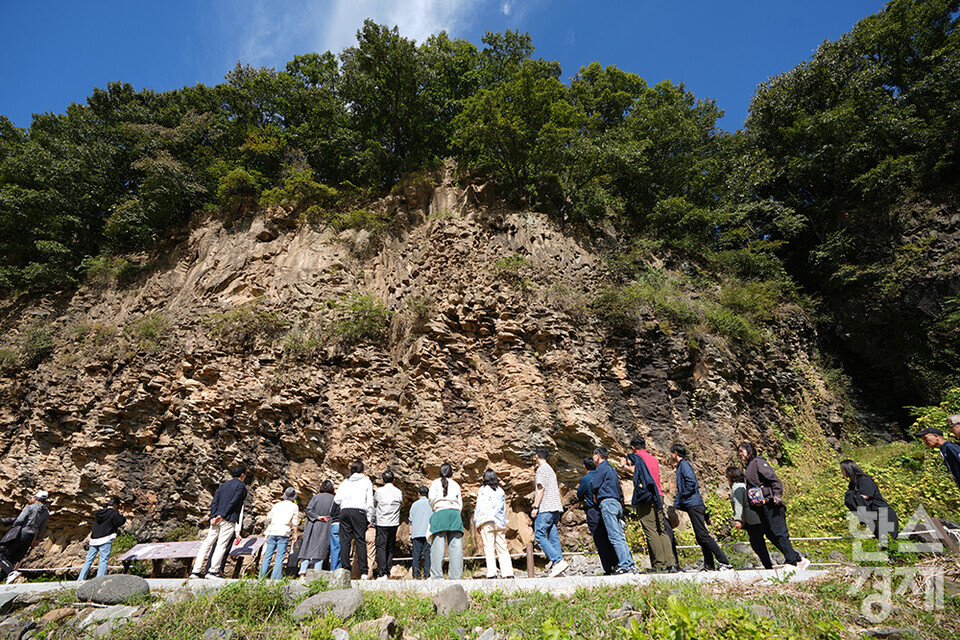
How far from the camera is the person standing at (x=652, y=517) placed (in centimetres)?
620

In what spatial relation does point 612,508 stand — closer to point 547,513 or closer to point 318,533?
point 547,513

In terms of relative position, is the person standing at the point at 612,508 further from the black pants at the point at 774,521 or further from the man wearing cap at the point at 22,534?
the man wearing cap at the point at 22,534

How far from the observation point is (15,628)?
530 centimetres

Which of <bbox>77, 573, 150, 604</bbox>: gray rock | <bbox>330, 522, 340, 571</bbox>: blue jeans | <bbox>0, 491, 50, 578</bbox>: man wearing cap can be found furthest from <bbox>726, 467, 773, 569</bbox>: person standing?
<bbox>0, 491, 50, 578</bbox>: man wearing cap

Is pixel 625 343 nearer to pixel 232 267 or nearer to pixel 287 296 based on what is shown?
pixel 287 296

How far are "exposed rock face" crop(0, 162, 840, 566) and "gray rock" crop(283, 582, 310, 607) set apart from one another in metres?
4.43

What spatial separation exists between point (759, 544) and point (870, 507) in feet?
4.98

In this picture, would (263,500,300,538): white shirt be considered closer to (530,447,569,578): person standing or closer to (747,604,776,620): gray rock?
(530,447,569,578): person standing

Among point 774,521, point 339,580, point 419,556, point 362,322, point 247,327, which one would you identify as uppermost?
point 247,327

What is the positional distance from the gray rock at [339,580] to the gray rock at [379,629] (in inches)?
43.4

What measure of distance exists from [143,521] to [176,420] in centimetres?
259

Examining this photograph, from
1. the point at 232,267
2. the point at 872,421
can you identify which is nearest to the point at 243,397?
the point at 232,267

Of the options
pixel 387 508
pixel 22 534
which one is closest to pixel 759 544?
pixel 387 508

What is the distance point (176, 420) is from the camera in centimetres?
1207
